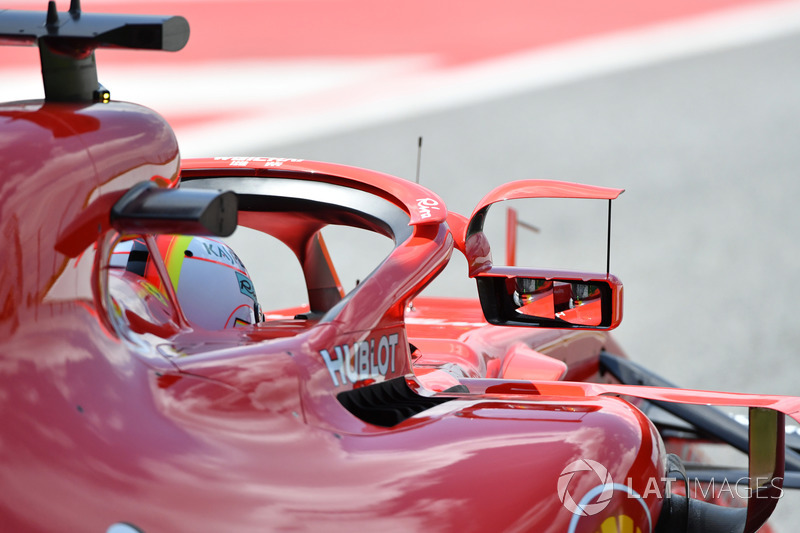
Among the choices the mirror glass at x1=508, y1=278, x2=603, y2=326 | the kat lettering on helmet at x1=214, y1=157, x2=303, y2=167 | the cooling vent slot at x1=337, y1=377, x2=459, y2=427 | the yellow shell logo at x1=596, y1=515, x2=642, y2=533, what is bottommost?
the yellow shell logo at x1=596, y1=515, x2=642, y2=533

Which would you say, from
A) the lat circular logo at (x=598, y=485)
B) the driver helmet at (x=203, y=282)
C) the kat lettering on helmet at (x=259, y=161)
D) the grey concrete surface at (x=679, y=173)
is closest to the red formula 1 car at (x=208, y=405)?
the lat circular logo at (x=598, y=485)

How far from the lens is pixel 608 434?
145cm

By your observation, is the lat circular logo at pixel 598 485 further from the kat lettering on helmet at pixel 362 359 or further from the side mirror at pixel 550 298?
the side mirror at pixel 550 298

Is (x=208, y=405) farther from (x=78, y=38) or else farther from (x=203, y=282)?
(x=203, y=282)

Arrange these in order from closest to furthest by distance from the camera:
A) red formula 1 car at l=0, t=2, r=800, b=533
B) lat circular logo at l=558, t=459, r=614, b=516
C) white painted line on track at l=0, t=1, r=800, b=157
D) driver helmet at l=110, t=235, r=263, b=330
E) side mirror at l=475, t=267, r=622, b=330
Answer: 1. red formula 1 car at l=0, t=2, r=800, b=533
2. lat circular logo at l=558, t=459, r=614, b=516
3. driver helmet at l=110, t=235, r=263, b=330
4. side mirror at l=475, t=267, r=622, b=330
5. white painted line on track at l=0, t=1, r=800, b=157

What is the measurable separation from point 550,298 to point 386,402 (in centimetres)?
67

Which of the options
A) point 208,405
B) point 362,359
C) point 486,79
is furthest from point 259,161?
point 486,79

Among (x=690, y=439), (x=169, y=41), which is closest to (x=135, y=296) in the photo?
(x=169, y=41)

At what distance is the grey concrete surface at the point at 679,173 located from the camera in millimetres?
5676

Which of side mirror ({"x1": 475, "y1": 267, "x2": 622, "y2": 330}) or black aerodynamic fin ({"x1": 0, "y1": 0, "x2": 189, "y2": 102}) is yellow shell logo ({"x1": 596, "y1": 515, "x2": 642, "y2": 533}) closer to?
side mirror ({"x1": 475, "y1": 267, "x2": 622, "y2": 330})

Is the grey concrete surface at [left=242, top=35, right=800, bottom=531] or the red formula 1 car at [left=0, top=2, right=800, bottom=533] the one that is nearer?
the red formula 1 car at [left=0, top=2, right=800, bottom=533]

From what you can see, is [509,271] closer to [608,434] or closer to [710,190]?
[608,434]

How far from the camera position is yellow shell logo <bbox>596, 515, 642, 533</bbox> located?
1383 mm

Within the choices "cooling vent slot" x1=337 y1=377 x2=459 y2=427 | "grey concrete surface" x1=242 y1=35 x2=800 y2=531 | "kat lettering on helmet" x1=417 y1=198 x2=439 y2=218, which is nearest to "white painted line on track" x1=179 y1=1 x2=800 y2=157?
"grey concrete surface" x1=242 y1=35 x2=800 y2=531
